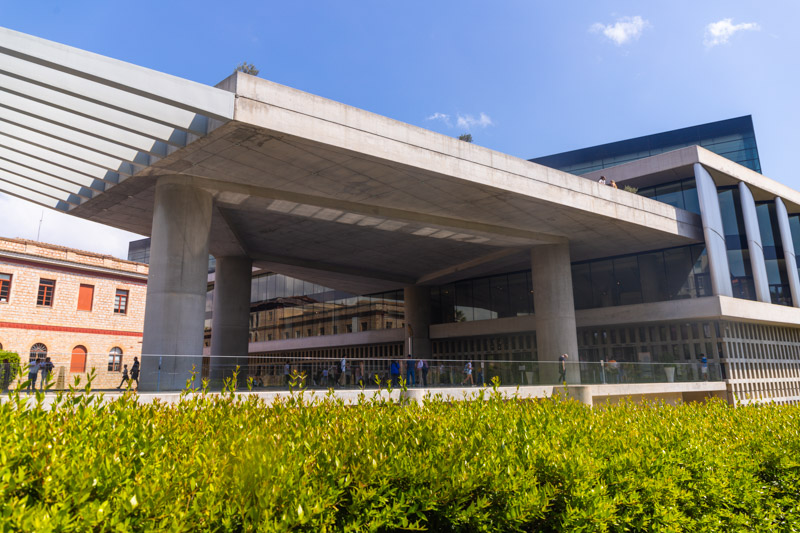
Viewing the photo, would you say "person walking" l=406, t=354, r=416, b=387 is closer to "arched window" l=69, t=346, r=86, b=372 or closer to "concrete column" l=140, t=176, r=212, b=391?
"concrete column" l=140, t=176, r=212, b=391

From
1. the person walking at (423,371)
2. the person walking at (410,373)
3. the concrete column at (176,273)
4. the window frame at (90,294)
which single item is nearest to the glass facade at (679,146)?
the person walking at (423,371)

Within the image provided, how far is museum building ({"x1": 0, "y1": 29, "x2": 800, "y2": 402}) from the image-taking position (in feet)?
51.3

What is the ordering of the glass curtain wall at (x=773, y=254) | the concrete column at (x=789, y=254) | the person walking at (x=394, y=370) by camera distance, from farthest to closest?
the glass curtain wall at (x=773, y=254) < the concrete column at (x=789, y=254) < the person walking at (x=394, y=370)

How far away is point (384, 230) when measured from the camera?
27.0m

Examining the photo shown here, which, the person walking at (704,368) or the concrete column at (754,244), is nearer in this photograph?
the person walking at (704,368)

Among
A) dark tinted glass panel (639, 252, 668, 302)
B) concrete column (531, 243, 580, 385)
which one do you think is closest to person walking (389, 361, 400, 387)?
concrete column (531, 243, 580, 385)

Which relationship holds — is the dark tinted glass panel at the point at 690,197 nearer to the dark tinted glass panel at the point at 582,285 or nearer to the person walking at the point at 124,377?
the dark tinted glass panel at the point at 582,285

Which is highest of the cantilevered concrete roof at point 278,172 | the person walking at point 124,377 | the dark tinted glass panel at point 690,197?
the dark tinted glass panel at point 690,197

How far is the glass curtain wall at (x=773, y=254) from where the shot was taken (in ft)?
111

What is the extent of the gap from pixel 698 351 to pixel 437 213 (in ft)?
56.7

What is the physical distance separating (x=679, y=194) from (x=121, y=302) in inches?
1457

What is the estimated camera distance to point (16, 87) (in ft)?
46.4

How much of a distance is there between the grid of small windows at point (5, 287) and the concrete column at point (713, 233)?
3959cm

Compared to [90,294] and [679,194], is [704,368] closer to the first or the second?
[679,194]
